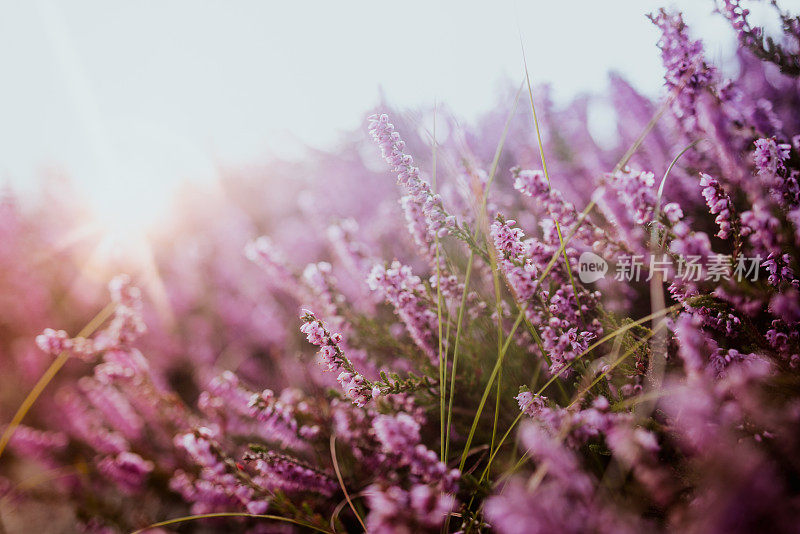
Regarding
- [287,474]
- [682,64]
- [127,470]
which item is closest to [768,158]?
[682,64]

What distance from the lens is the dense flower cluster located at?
3.51 ft

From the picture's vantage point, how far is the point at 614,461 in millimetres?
1538

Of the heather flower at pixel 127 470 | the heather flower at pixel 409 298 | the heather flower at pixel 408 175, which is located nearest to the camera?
the heather flower at pixel 408 175

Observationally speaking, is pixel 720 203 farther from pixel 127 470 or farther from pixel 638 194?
pixel 127 470

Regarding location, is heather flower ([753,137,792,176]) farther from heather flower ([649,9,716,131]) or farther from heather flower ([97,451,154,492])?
heather flower ([97,451,154,492])

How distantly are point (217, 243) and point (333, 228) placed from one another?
3943 millimetres

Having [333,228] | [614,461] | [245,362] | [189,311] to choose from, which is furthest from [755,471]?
[189,311]

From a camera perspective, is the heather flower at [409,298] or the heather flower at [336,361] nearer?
the heather flower at [336,361]

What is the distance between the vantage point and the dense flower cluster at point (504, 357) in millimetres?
1069

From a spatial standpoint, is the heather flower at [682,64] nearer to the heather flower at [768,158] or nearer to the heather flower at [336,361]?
the heather flower at [768,158]

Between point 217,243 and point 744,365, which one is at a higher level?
point 217,243

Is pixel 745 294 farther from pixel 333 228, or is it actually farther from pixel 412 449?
pixel 333 228

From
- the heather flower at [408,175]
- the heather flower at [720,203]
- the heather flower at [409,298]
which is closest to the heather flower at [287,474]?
the heather flower at [409,298]

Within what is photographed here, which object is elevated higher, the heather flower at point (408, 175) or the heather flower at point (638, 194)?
the heather flower at point (408, 175)
